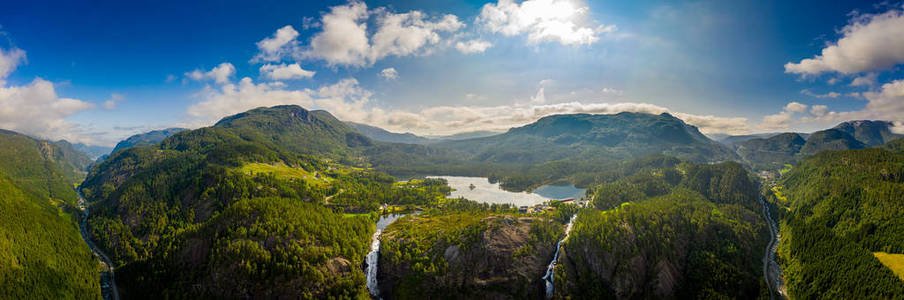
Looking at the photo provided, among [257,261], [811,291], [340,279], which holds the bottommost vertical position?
[811,291]

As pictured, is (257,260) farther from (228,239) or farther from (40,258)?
(40,258)

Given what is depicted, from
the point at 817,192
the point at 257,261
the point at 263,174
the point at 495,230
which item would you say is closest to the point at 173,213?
the point at 263,174

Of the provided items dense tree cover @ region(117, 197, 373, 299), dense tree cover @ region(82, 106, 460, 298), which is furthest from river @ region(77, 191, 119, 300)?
dense tree cover @ region(117, 197, 373, 299)

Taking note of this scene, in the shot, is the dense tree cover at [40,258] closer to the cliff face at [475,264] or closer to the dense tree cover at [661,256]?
the cliff face at [475,264]

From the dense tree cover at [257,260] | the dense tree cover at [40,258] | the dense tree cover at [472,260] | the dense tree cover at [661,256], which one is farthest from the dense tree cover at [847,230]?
the dense tree cover at [40,258]

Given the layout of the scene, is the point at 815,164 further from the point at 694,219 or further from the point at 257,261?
the point at 257,261

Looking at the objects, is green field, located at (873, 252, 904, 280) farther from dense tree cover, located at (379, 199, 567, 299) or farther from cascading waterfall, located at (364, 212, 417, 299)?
cascading waterfall, located at (364, 212, 417, 299)

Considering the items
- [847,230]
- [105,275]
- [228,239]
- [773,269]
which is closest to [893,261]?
[773,269]
